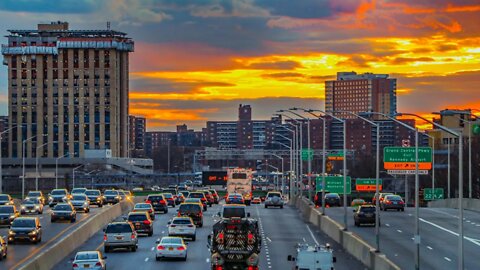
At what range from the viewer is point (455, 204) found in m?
114

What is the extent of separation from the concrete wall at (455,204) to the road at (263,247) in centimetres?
1838

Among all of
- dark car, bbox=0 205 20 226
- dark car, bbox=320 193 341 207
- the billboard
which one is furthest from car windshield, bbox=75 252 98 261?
the billboard

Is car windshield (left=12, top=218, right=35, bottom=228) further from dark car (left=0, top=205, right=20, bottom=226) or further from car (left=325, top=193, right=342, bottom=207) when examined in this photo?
car (left=325, top=193, right=342, bottom=207)

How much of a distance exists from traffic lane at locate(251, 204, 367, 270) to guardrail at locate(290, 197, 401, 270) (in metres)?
0.35

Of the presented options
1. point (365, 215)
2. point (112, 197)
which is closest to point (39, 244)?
point (365, 215)

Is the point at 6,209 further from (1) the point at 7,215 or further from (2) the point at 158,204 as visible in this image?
(2) the point at 158,204

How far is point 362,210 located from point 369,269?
30.0 m

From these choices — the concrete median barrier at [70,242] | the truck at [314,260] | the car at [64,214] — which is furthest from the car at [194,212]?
the truck at [314,260]

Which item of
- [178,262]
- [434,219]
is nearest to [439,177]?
[434,219]

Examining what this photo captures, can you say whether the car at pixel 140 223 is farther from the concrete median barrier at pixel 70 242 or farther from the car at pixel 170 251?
the car at pixel 170 251

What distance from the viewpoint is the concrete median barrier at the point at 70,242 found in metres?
46.8

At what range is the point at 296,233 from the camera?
251 ft

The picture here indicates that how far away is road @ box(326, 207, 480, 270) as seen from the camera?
5550 centimetres

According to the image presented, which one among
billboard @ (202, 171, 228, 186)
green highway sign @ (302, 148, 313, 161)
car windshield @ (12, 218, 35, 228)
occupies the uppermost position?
green highway sign @ (302, 148, 313, 161)
